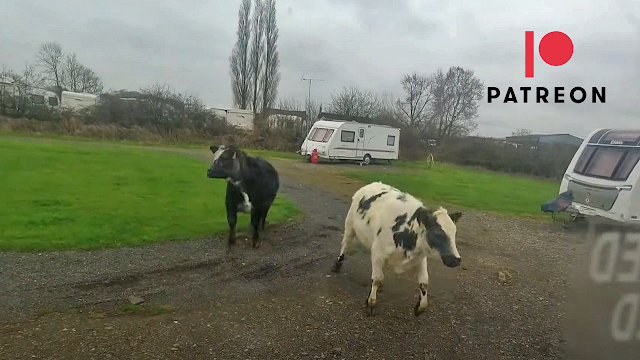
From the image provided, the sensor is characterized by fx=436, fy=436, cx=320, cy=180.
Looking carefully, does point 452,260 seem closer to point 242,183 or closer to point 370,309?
point 370,309

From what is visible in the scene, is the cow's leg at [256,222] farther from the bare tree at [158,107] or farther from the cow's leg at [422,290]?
the bare tree at [158,107]

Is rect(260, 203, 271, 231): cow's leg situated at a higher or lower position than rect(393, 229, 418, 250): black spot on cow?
lower

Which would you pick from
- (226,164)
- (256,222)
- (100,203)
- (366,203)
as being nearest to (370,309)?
(366,203)

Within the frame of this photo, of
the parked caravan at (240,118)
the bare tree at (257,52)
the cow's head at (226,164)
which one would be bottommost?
the cow's head at (226,164)

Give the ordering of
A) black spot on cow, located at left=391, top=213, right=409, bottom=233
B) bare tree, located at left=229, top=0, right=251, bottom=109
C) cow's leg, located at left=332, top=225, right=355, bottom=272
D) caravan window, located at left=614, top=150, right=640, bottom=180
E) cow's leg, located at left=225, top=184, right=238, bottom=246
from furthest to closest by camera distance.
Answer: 1. bare tree, located at left=229, top=0, right=251, bottom=109
2. caravan window, located at left=614, top=150, right=640, bottom=180
3. cow's leg, located at left=225, top=184, right=238, bottom=246
4. cow's leg, located at left=332, top=225, right=355, bottom=272
5. black spot on cow, located at left=391, top=213, right=409, bottom=233

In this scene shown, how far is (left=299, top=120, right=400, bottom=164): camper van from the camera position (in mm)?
25875

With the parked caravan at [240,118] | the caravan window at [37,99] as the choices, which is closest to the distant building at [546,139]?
the parked caravan at [240,118]

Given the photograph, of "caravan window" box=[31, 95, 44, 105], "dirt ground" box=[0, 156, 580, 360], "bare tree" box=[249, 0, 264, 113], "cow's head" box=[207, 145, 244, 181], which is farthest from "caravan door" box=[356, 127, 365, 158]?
"caravan window" box=[31, 95, 44, 105]

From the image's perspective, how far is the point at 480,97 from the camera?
17.2 feet

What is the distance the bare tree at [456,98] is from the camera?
589cm

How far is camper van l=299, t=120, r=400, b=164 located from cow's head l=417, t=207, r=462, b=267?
2092 cm

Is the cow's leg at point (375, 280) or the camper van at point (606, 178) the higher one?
the camper van at point (606, 178)

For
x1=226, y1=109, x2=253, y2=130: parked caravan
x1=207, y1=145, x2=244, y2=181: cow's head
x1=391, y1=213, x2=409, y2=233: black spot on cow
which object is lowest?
x1=391, y1=213, x2=409, y2=233: black spot on cow

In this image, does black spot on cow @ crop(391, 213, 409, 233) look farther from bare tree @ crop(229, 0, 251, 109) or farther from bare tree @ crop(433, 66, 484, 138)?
bare tree @ crop(229, 0, 251, 109)
